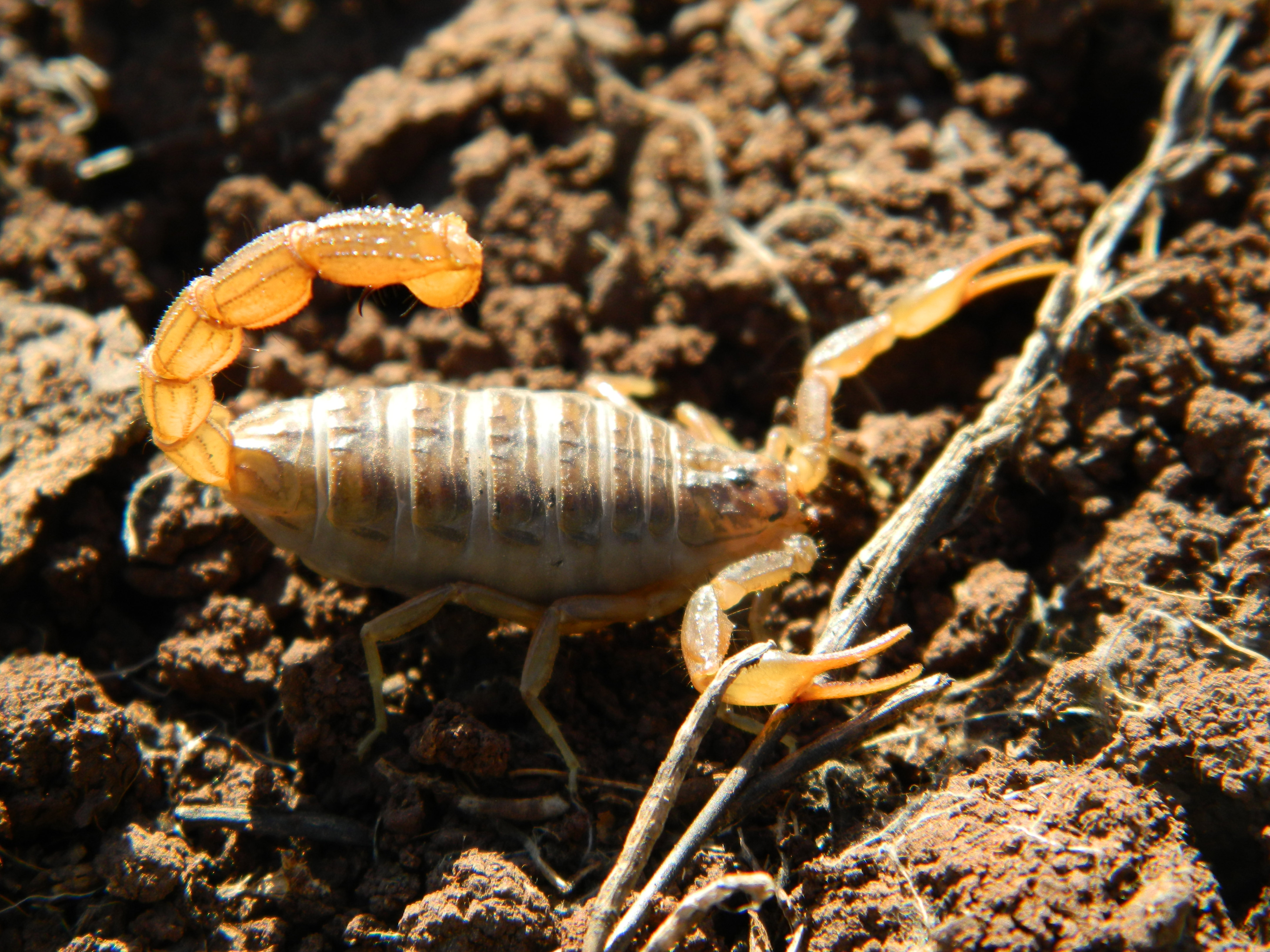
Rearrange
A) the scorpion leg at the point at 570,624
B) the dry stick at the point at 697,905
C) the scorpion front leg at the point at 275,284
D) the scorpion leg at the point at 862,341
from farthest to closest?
1. the scorpion leg at the point at 862,341
2. the scorpion leg at the point at 570,624
3. the scorpion front leg at the point at 275,284
4. the dry stick at the point at 697,905

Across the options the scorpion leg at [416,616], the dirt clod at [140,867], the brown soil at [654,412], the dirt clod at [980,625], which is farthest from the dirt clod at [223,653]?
the dirt clod at [980,625]

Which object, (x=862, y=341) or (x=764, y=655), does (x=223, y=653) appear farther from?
(x=862, y=341)

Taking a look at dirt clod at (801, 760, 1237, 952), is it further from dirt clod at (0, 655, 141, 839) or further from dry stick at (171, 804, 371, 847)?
dirt clod at (0, 655, 141, 839)

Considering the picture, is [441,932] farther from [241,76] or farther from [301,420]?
[241,76]

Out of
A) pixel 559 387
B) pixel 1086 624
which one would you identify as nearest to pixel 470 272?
pixel 559 387

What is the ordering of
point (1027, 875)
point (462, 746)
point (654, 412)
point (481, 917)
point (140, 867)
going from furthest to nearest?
point (654, 412)
point (462, 746)
point (140, 867)
point (481, 917)
point (1027, 875)

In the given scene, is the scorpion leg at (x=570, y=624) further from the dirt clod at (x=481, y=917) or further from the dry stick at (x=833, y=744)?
the dry stick at (x=833, y=744)

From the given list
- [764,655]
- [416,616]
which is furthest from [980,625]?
[416,616]
